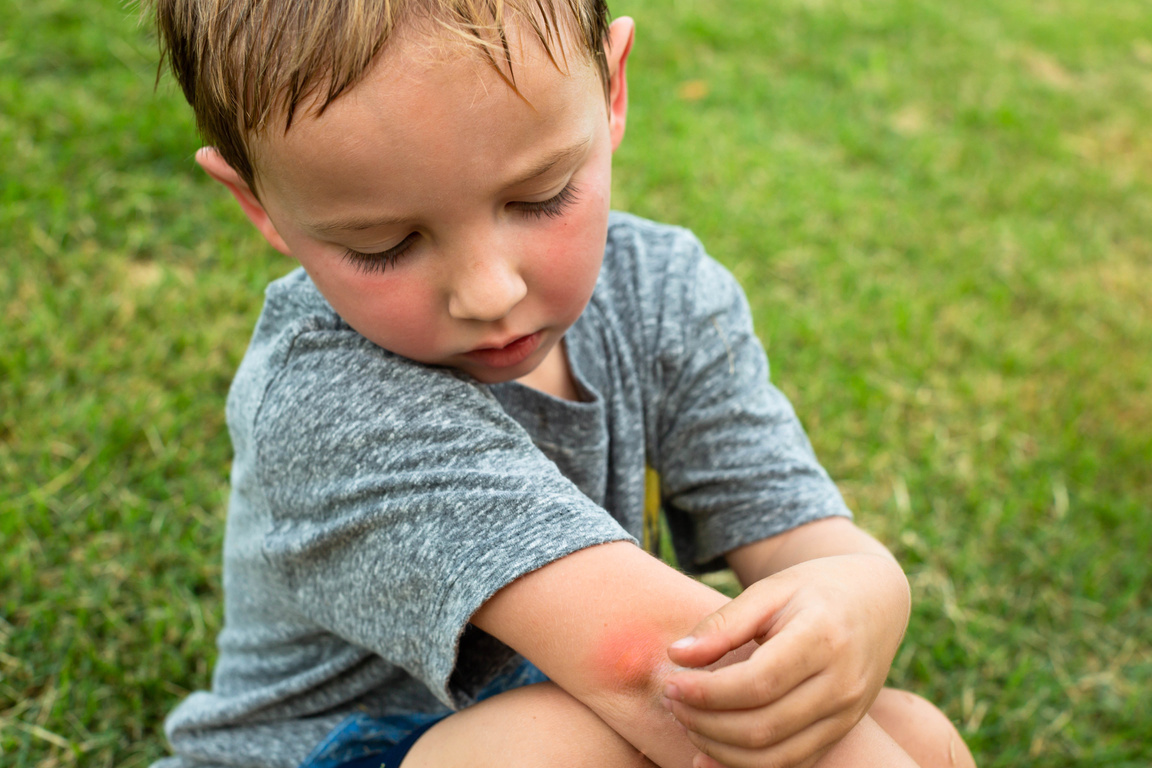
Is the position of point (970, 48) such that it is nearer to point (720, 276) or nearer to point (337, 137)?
point (720, 276)

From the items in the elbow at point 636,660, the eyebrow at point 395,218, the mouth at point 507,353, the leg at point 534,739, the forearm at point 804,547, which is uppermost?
the eyebrow at point 395,218

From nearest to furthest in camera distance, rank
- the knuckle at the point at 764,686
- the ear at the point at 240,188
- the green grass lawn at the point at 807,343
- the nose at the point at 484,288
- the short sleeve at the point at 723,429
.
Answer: the knuckle at the point at 764,686, the nose at the point at 484,288, the ear at the point at 240,188, the short sleeve at the point at 723,429, the green grass lawn at the point at 807,343

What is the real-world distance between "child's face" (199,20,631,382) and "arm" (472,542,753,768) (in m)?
0.28

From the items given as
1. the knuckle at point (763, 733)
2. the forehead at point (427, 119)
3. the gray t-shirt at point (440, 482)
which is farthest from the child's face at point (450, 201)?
the knuckle at point (763, 733)

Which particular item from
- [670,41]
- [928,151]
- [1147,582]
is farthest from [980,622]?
[670,41]

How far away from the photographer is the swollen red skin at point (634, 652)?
109cm

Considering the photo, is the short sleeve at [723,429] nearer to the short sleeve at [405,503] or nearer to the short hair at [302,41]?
the short sleeve at [405,503]

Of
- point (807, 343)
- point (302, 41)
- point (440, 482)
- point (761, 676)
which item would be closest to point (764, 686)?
point (761, 676)

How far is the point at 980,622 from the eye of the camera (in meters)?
Result: 2.05

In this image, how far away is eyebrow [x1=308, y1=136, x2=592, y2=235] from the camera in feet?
3.45

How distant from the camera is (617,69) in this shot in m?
1.32

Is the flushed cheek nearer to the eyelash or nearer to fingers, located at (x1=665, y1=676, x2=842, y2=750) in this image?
the eyelash

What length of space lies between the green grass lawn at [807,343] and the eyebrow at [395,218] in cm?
104

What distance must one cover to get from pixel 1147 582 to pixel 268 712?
1848 millimetres
